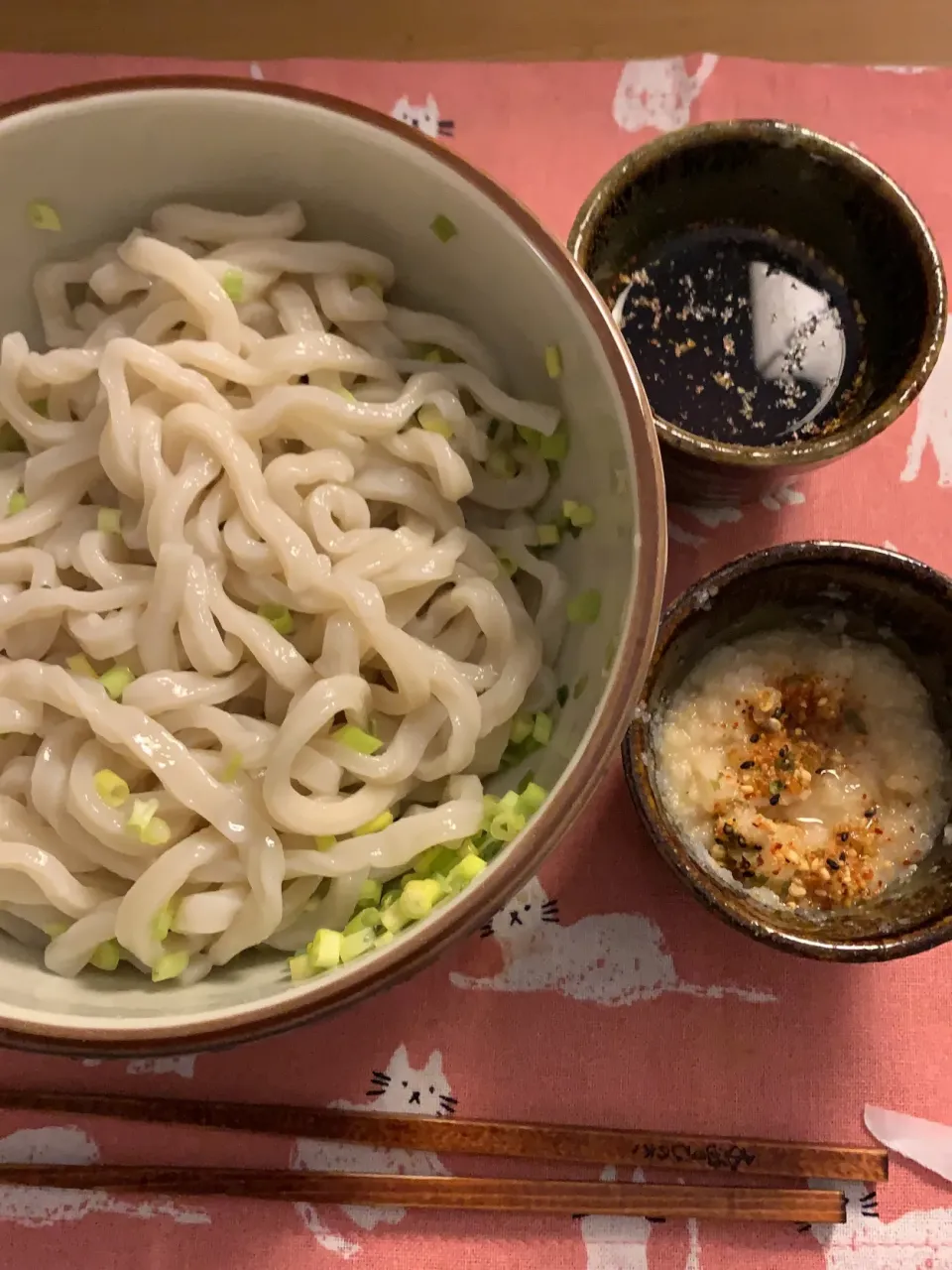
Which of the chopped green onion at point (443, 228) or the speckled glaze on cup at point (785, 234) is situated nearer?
the chopped green onion at point (443, 228)

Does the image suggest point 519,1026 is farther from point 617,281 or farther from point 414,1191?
point 617,281

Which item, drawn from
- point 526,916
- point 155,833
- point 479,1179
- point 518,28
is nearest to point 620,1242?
point 479,1179

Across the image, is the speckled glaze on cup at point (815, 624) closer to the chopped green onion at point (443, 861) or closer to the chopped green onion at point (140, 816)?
Result: the chopped green onion at point (443, 861)

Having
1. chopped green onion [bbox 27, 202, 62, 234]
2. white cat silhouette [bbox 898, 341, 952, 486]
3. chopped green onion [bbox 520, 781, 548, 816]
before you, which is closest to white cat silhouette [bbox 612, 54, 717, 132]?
white cat silhouette [bbox 898, 341, 952, 486]

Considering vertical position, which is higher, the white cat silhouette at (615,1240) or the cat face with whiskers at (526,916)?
the cat face with whiskers at (526,916)

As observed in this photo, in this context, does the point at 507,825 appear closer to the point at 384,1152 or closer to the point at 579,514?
the point at 579,514

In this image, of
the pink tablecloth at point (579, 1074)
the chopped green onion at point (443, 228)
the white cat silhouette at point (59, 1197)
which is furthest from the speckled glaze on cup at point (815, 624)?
the white cat silhouette at point (59, 1197)
